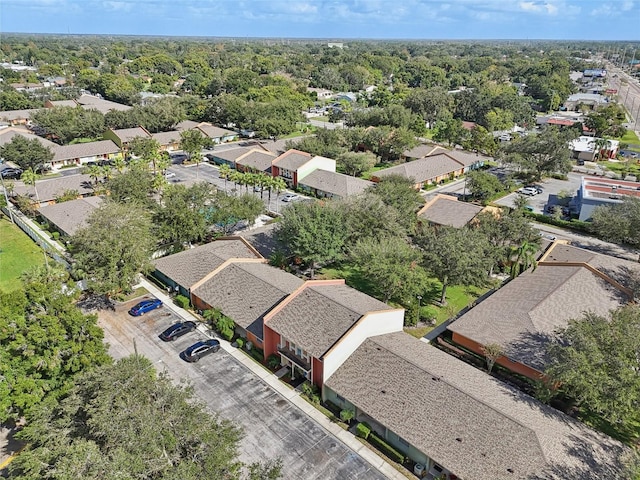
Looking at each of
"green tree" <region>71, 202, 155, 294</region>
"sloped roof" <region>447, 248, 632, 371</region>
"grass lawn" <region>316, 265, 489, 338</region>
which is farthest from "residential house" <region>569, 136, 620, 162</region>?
"green tree" <region>71, 202, 155, 294</region>

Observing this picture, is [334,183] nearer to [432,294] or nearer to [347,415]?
[432,294]

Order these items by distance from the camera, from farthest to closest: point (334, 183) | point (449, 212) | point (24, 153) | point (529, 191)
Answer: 1. point (529, 191)
2. point (24, 153)
3. point (334, 183)
4. point (449, 212)

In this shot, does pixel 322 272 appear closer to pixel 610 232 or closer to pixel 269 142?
pixel 610 232

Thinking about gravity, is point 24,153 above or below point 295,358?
above

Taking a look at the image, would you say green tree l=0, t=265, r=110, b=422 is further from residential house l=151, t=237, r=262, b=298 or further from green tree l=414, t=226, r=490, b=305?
green tree l=414, t=226, r=490, b=305

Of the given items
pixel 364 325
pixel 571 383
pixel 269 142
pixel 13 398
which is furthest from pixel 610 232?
pixel 269 142

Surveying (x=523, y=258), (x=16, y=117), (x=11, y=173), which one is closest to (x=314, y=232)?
(x=523, y=258)
